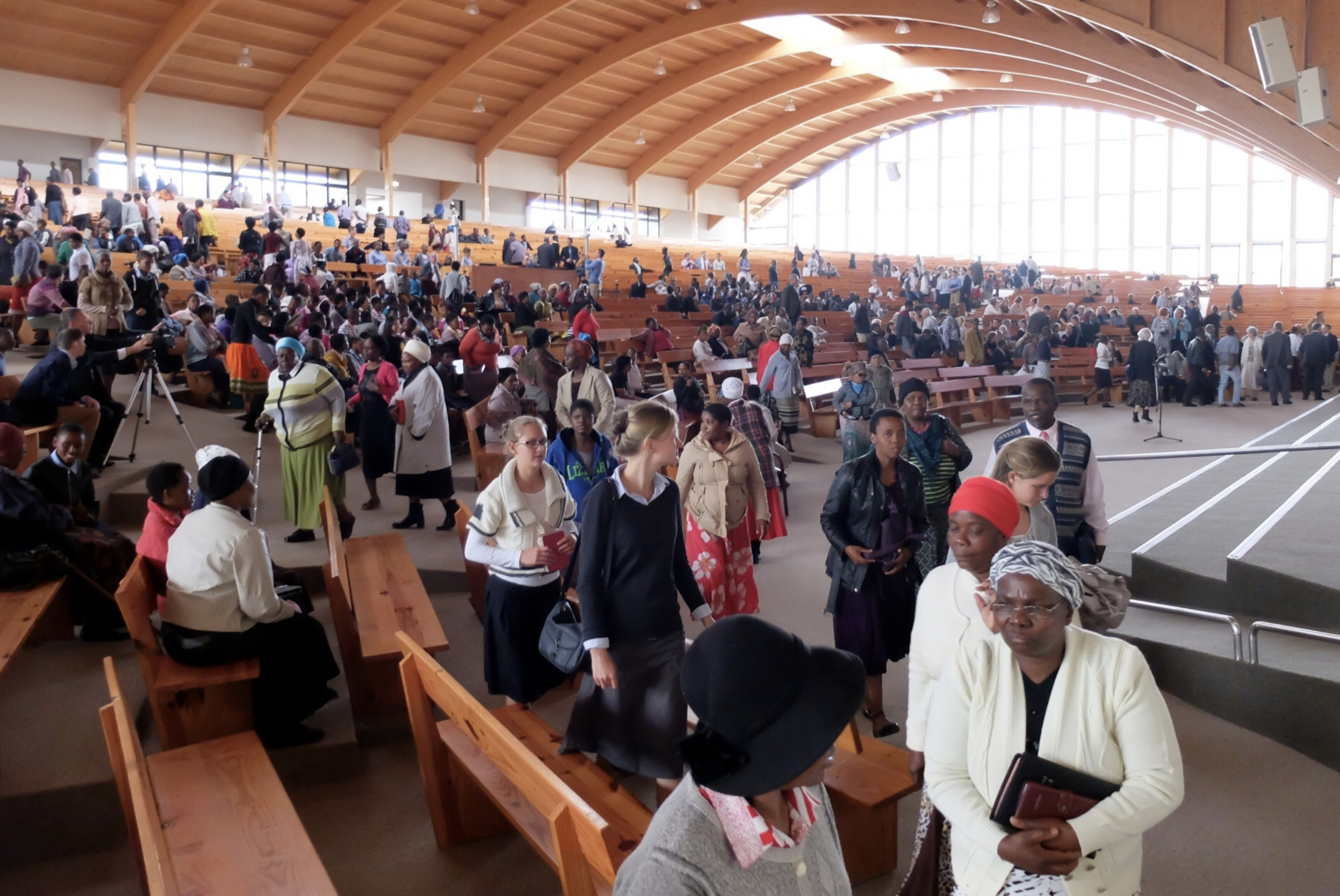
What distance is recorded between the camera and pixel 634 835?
292 centimetres

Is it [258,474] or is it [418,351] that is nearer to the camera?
[418,351]

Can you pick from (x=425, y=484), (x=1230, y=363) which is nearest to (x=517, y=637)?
(x=425, y=484)

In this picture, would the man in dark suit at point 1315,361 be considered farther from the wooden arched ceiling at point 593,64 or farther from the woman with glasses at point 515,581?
the woman with glasses at point 515,581

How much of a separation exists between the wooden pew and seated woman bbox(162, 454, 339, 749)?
2572 mm

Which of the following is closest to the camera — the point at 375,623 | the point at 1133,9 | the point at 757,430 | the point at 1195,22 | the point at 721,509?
the point at 375,623

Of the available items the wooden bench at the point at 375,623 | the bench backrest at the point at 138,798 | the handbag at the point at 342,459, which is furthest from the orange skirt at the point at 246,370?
the bench backrest at the point at 138,798

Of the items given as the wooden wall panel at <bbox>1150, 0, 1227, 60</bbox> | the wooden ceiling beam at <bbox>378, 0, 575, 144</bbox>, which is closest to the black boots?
the wooden wall panel at <bbox>1150, 0, 1227, 60</bbox>

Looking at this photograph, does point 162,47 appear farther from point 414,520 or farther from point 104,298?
point 414,520

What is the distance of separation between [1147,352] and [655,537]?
13.4m

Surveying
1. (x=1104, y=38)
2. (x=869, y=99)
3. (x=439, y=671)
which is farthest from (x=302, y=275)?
(x=869, y=99)

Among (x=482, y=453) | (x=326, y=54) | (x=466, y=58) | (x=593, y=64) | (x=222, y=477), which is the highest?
(x=593, y=64)

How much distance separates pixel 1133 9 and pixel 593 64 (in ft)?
63.8

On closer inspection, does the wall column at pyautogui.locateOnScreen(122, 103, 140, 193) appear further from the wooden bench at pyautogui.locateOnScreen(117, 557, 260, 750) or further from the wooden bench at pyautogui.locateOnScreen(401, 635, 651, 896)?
the wooden bench at pyautogui.locateOnScreen(401, 635, 651, 896)

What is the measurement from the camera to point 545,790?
2.41m
